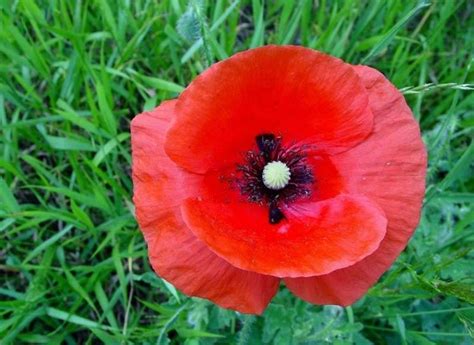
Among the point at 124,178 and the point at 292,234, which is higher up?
the point at 292,234

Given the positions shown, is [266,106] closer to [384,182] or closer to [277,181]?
[277,181]

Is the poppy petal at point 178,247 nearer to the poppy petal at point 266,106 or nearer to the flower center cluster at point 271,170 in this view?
the poppy petal at point 266,106

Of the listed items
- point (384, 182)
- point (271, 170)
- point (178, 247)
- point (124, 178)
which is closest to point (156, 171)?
point (178, 247)

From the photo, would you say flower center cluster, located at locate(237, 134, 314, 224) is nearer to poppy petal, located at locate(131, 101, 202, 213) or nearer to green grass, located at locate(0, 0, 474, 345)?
poppy petal, located at locate(131, 101, 202, 213)

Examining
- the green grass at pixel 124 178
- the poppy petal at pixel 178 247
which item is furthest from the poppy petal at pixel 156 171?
the green grass at pixel 124 178

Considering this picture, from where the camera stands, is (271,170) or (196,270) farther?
(271,170)
